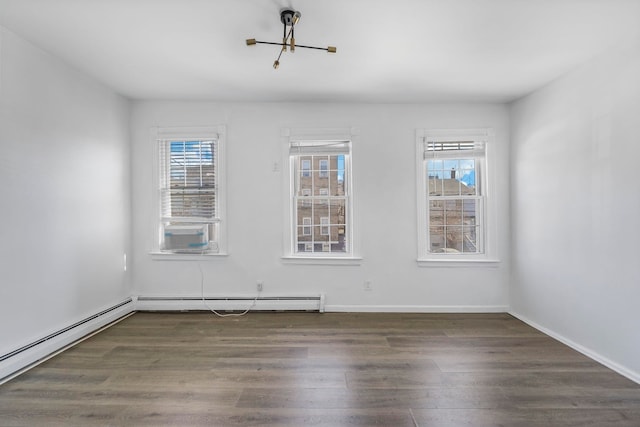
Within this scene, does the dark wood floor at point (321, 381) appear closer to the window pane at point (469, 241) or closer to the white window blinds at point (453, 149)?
the window pane at point (469, 241)

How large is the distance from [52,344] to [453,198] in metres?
4.39

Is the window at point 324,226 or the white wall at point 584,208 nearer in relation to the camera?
the white wall at point 584,208

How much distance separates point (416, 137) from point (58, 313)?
13.5ft

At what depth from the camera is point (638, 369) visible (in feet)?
7.38

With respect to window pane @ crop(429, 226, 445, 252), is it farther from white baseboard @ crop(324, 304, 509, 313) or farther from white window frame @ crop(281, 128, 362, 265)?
white window frame @ crop(281, 128, 362, 265)

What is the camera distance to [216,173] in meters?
3.78

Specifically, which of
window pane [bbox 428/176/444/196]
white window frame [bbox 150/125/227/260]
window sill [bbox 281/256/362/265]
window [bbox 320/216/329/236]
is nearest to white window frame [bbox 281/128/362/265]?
window sill [bbox 281/256/362/265]

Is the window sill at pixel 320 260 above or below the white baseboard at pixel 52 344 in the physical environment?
above

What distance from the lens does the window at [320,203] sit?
150 inches

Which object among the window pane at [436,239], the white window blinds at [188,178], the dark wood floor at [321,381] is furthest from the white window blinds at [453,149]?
the white window blinds at [188,178]

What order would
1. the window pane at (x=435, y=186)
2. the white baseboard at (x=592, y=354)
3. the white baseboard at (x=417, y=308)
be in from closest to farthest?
1. the white baseboard at (x=592, y=354)
2. the white baseboard at (x=417, y=308)
3. the window pane at (x=435, y=186)

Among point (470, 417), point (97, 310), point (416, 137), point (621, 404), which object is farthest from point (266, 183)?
point (621, 404)

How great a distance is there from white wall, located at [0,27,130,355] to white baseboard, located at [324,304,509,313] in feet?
8.58

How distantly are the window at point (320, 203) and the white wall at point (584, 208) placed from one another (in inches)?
80.5
